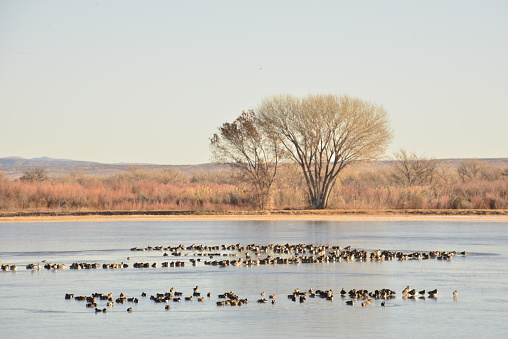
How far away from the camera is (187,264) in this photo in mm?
24516

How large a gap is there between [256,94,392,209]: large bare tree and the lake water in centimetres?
2055

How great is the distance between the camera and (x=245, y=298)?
1789 cm

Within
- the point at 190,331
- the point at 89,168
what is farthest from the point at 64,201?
Answer: the point at 89,168

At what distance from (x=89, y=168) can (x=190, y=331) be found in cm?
17044

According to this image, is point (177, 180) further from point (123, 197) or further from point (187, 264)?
point (187, 264)

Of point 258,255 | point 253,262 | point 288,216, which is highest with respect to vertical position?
point 288,216

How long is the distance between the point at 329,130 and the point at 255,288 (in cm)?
3677

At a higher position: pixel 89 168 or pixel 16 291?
pixel 89 168

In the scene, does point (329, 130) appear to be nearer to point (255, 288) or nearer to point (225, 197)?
point (225, 197)

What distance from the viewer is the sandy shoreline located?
46.8 metres

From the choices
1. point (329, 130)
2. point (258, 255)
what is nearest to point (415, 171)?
point (329, 130)

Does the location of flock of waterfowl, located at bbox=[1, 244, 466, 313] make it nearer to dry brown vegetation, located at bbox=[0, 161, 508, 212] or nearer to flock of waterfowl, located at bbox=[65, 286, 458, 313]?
flock of waterfowl, located at bbox=[65, 286, 458, 313]

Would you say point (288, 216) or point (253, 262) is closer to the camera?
point (253, 262)

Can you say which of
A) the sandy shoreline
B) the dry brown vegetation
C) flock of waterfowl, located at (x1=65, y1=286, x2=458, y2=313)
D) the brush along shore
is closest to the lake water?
flock of waterfowl, located at (x1=65, y1=286, x2=458, y2=313)
